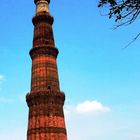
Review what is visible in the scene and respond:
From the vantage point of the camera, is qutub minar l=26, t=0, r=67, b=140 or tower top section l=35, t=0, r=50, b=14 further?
tower top section l=35, t=0, r=50, b=14

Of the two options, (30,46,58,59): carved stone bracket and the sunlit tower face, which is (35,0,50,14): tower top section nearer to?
the sunlit tower face

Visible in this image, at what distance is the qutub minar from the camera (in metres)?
28.7

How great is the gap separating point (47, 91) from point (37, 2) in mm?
10741

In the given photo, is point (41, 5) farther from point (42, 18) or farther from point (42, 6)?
point (42, 18)

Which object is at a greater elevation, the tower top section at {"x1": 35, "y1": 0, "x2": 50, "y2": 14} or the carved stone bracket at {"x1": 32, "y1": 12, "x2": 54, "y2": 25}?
the tower top section at {"x1": 35, "y1": 0, "x2": 50, "y2": 14}

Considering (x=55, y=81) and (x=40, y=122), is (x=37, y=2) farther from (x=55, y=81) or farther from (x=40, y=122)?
(x=40, y=122)

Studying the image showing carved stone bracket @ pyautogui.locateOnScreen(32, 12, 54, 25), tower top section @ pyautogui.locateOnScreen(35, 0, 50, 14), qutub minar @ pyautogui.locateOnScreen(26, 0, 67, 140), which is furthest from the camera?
tower top section @ pyautogui.locateOnScreen(35, 0, 50, 14)

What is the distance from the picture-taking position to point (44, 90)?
98.2 ft

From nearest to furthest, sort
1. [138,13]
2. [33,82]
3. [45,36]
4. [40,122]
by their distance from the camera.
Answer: [138,13] < [40,122] < [33,82] < [45,36]

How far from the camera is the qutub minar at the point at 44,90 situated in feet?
94.3

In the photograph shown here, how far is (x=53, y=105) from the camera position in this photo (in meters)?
29.8

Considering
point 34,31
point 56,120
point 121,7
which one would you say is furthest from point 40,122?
point 121,7

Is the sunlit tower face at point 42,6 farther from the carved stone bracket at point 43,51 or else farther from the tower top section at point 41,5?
the carved stone bracket at point 43,51

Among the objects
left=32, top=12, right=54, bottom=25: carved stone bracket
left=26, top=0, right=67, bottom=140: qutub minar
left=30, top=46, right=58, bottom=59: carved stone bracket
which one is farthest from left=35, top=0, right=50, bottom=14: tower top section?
left=30, top=46, right=58, bottom=59: carved stone bracket
